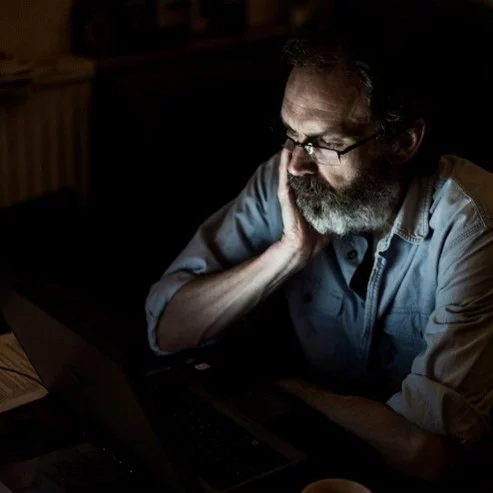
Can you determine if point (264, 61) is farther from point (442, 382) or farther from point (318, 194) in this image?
point (442, 382)

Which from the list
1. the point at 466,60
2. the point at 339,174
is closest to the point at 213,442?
the point at 339,174

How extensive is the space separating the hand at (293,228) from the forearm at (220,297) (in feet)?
0.05

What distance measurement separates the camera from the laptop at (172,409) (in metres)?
1.20

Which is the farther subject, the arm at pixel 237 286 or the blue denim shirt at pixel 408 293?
the arm at pixel 237 286

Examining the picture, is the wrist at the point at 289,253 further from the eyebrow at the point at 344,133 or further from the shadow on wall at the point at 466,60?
the shadow on wall at the point at 466,60

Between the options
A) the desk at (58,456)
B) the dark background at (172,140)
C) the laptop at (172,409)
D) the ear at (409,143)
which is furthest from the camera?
the dark background at (172,140)

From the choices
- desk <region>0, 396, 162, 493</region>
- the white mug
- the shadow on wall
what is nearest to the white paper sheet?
desk <region>0, 396, 162, 493</region>

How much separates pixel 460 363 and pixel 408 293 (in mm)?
263

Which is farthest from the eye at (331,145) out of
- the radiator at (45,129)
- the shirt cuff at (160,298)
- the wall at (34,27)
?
the wall at (34,27)

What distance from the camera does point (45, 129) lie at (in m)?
2.53

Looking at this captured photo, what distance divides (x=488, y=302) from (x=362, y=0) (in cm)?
130

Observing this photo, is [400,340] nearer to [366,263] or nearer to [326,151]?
[366,263]

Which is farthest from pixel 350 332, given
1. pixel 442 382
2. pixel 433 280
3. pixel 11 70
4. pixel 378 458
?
pixel 11 70

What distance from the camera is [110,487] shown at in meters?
1.36
